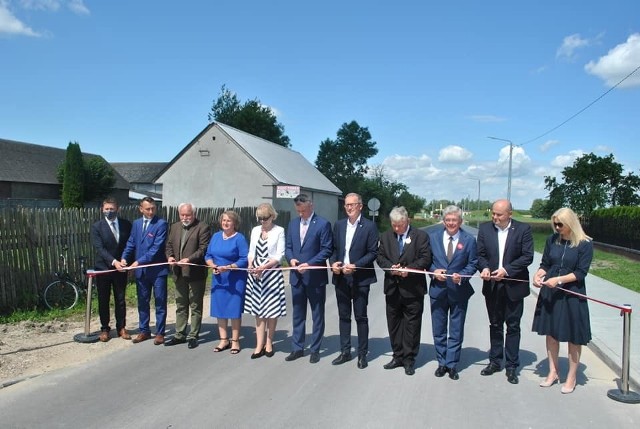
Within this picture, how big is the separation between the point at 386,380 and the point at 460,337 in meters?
0.99

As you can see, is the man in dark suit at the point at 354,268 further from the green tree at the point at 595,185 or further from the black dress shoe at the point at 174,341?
the green tree at the point at 595,185

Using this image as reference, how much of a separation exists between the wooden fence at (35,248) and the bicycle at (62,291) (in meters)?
0.12

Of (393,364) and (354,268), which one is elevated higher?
(354,268)

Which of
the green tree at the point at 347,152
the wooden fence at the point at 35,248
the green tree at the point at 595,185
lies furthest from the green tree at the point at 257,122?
the wooden fence at the point at 35,248

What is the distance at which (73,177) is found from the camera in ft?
145

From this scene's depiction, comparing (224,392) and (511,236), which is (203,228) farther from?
(511,236)

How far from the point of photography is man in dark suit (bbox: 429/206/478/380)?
18.8 feet

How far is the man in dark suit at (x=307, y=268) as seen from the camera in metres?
6.33

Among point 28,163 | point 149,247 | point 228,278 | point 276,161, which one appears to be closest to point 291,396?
point 228,278

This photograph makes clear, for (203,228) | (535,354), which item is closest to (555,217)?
(535,354)

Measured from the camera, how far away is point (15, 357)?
20.4 feet

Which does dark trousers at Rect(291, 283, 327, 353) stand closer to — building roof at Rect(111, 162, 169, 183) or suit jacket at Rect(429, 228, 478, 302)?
suit jacket at Rect(429, 228, 478, 302)

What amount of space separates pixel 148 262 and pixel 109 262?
0.57 metres

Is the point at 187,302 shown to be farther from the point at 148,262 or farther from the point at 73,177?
the point at 73,177
